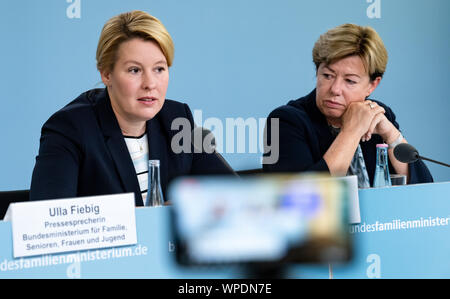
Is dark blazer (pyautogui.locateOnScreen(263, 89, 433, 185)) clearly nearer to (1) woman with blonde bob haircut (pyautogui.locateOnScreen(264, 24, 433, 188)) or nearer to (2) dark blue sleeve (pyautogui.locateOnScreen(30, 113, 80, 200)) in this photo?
(1) woman with blonde bob haircut (pyautogui.locateOnScreen(264, 24, 433, 188))

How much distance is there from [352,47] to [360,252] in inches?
36.0

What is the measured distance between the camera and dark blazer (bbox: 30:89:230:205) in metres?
1.34

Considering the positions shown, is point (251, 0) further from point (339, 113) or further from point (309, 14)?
point (339, 113)

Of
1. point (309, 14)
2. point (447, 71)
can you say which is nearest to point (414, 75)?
point (447, 71)

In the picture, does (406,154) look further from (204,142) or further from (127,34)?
(127,34)

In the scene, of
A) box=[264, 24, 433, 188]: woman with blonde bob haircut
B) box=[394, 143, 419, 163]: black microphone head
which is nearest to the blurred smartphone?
box=[394, 143, 419, 163]: black microphone head

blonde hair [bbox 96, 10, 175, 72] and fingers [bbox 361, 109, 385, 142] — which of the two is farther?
fingers [bbox 361, 109, 385, 142]

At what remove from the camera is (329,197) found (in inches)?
36.4

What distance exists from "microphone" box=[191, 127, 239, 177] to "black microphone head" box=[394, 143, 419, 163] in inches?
20.2

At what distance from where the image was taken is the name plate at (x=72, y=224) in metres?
0.85

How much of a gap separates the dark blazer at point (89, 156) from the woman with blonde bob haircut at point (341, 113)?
267 millimetres

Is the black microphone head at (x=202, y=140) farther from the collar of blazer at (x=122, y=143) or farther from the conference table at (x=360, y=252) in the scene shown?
the conference table at (x=360, y=252)

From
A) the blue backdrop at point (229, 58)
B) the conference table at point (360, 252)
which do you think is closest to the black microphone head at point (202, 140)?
the conference table at point (360, 252)
